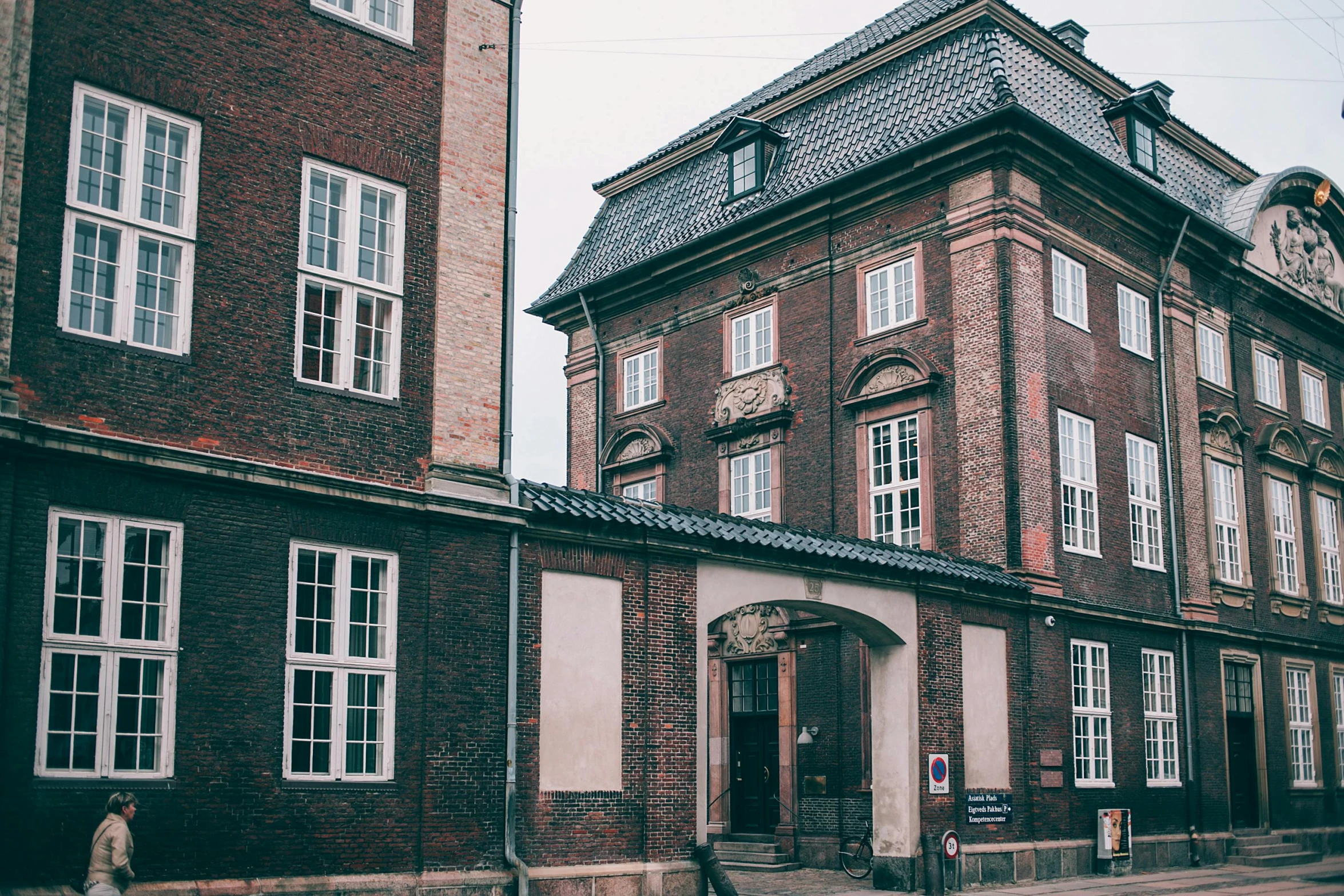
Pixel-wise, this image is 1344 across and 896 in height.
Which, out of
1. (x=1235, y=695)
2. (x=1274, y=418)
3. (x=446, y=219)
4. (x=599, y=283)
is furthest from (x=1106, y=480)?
(x=446, y=219)

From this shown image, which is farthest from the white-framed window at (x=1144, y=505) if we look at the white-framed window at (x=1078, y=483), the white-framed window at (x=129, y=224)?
the white-framed window at (x=129, y=224)

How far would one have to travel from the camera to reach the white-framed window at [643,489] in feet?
103

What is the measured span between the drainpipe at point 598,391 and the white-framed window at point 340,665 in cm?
1808

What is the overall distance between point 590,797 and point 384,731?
3156mm

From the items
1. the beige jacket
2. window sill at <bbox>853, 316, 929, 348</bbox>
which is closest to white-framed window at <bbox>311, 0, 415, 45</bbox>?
the beige jacket

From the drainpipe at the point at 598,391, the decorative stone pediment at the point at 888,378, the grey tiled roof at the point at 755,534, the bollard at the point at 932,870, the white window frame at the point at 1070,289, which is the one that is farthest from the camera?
the drainpipe at the point at 598,391

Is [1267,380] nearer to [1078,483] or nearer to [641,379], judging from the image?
[1078,483]

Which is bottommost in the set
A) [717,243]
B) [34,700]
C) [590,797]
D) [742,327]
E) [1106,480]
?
[590,797]

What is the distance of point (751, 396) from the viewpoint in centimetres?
2917

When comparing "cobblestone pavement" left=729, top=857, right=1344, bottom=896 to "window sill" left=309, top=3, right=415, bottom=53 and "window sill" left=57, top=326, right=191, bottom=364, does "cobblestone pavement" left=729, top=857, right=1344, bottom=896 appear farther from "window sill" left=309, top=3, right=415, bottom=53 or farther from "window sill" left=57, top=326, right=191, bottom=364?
"window sill" left=309, top=3, right=415, bottom=53

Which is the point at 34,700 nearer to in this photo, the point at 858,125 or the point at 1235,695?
the point at 858,125

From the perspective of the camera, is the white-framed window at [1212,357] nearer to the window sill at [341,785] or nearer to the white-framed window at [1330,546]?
the white-framed window at [1330,546]

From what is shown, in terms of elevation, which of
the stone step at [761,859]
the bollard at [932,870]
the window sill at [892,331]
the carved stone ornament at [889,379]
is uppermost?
the window sill at [892,331]

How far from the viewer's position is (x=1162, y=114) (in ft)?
97.8
